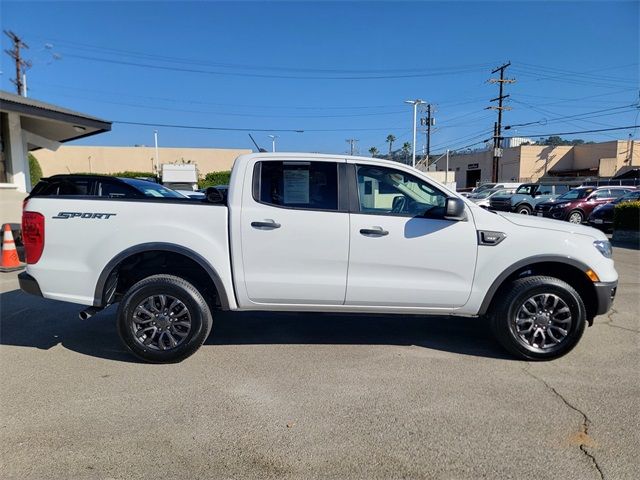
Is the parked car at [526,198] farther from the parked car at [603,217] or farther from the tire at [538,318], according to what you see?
the tire at [538,318]

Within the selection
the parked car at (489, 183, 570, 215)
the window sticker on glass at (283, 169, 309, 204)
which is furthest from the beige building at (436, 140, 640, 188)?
the window sticker on glass at (283, 169, 309, 204)

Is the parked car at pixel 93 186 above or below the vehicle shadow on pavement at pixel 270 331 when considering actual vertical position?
above

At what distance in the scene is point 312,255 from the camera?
4160 millimetres

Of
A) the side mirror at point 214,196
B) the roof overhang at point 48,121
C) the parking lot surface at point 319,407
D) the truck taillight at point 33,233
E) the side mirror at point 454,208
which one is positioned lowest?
the parking lot surface at point 319,407

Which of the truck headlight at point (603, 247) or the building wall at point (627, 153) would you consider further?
the building wall at point (627, 153)

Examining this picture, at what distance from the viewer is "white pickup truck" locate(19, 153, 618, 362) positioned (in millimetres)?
4145

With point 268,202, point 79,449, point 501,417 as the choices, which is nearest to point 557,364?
point 501,417

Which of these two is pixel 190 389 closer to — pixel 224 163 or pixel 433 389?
pixel 433 389

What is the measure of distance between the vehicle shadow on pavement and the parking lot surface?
0.03 meters

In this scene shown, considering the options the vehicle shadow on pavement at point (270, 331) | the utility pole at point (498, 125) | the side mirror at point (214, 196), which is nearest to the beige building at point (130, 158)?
the utility pole at point (498, 125)

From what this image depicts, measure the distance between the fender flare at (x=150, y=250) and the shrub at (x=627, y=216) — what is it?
42.8 feet

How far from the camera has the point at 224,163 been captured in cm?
5638

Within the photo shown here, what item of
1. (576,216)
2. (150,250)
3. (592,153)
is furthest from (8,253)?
(592,153)

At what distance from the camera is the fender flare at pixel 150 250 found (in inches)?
163
